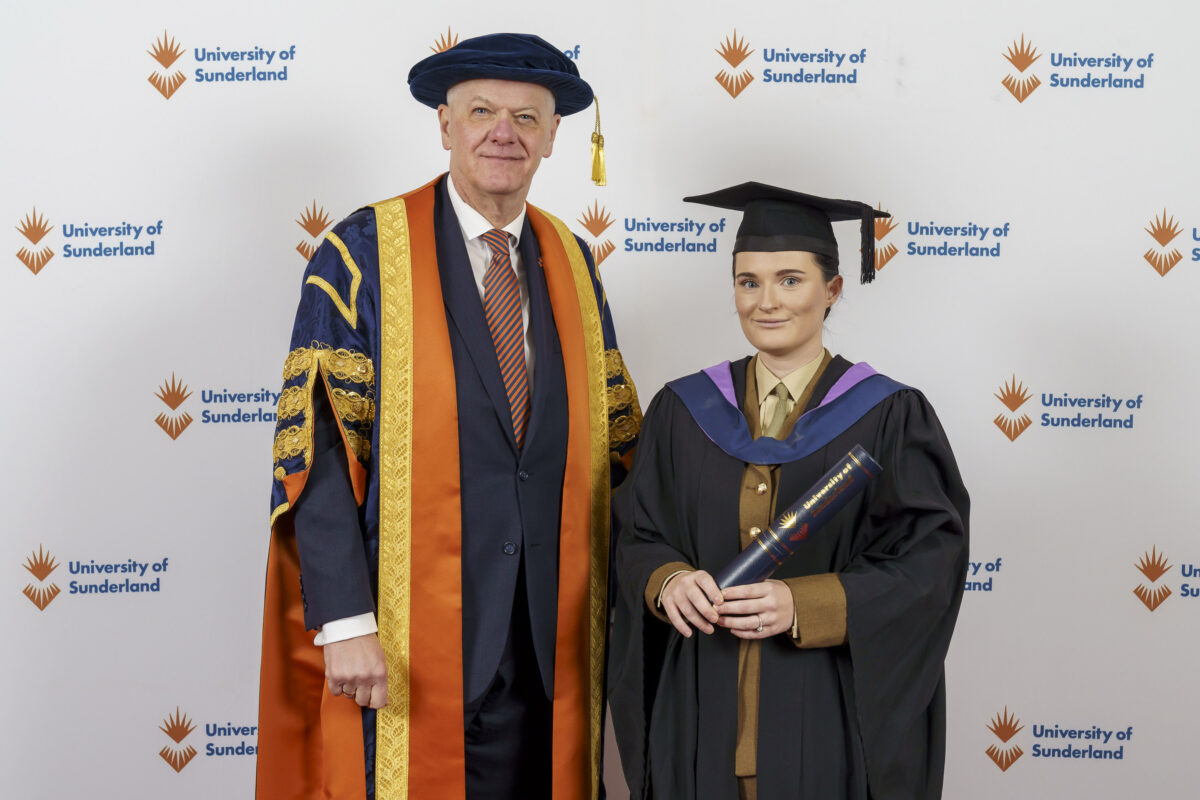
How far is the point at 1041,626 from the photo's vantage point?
10.5 ft

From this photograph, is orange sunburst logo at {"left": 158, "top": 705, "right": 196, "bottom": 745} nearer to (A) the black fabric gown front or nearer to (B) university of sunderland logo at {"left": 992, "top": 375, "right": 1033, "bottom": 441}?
(A) the black fabric gown front

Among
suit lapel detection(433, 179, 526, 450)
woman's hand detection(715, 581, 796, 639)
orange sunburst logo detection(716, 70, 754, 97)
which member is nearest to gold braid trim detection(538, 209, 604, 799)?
suit lapel detection(433, 179, 526, 450)

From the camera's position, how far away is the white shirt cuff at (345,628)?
79.2 inches

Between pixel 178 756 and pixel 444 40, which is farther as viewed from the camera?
pixel 178 756

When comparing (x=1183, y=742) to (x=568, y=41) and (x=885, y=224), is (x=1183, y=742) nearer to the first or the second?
(x=885, y=224)

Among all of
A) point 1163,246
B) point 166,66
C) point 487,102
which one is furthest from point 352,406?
point 1163,246

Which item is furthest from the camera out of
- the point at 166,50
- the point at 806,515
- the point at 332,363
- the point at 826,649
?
the point at 166,50

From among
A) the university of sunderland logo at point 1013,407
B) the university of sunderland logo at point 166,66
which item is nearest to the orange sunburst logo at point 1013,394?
the university of sunderland logo at point 1013,407

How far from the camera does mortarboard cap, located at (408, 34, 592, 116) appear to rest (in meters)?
2.16

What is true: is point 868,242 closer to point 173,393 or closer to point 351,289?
point 351,289

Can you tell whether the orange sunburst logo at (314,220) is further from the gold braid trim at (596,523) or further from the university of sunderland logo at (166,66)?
the gold braid trim at (596,523)

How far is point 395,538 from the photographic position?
2.11m

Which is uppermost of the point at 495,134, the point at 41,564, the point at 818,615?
the point at 495,134

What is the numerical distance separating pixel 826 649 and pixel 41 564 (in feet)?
8.44
